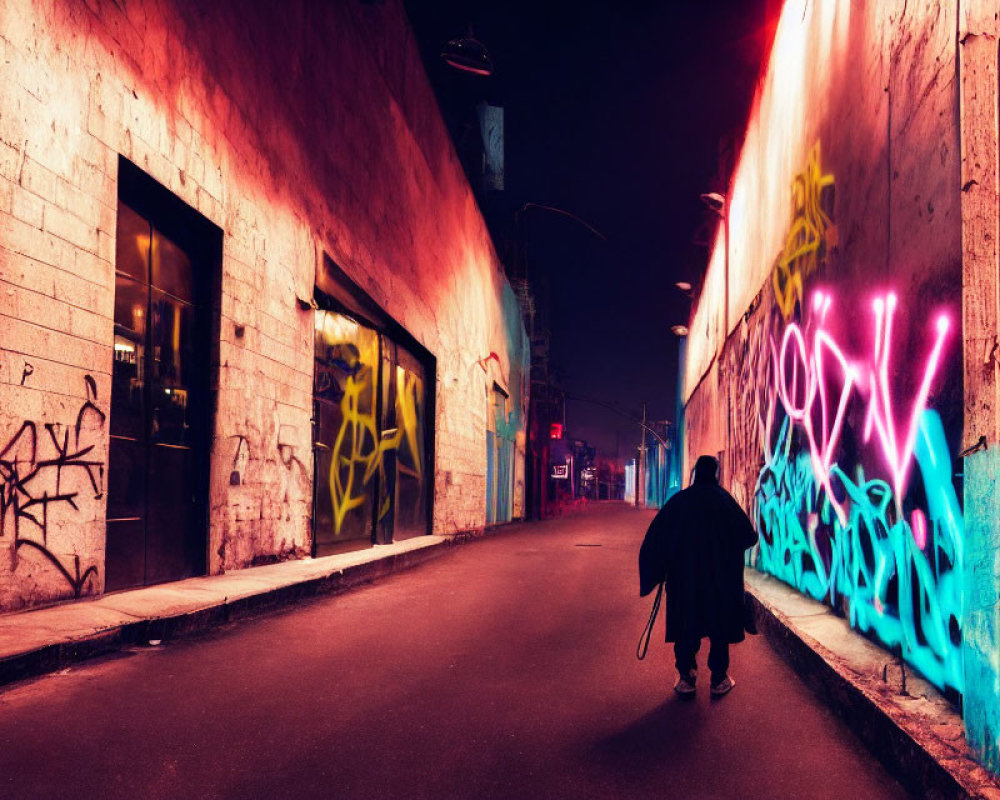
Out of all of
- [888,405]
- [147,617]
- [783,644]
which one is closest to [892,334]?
[888,405]

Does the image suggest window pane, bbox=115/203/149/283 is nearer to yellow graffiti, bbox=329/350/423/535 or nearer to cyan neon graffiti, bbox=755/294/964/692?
yellow graffiti, bbox=329/350/423/535

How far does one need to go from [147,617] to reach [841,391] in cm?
566

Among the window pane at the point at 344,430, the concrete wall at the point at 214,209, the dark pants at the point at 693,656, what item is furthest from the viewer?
the window pane at the point at 344,430

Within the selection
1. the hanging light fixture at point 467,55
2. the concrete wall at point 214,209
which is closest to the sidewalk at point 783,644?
the concrete wall at point 214,209

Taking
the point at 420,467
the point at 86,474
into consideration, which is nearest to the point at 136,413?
the point at 86,474

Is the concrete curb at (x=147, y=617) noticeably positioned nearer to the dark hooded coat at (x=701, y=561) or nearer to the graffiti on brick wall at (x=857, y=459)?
the dark hooded coat at (x=701, y=561)

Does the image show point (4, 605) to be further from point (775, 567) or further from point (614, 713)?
point (775, 567)

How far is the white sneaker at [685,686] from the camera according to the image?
5223 millimetres

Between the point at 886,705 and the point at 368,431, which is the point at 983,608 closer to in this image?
the point at 886,705

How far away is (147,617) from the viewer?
6.18 m

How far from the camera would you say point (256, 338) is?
9.95 m

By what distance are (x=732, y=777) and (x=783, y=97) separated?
9.15m

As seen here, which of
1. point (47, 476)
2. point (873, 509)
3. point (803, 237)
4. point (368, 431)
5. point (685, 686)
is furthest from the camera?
point (368, 431)

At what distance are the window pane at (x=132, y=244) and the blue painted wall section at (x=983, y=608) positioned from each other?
7.02 m
